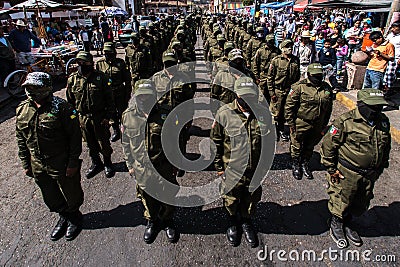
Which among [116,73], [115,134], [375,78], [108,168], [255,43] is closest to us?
[108,168]

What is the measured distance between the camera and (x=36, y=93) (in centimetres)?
296

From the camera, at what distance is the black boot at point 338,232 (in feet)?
10.8

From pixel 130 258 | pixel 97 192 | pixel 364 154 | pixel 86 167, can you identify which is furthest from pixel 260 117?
pixel 86 167

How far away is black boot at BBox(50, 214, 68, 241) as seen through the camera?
11.4 feet

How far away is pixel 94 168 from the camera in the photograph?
4.91 meters

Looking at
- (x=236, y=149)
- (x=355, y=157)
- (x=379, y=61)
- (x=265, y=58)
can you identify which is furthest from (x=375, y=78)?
(x=236, y=149)

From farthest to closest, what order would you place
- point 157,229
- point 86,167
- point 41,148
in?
point 86,167
point 157,229
point 41,148

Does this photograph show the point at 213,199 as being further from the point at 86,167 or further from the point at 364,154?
the point at 86,167

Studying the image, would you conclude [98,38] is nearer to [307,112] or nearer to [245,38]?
[245,38]

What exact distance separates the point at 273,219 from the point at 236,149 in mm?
1425

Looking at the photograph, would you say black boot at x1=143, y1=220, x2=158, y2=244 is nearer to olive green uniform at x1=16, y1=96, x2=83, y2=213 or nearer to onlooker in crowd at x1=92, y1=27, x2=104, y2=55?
olive green uniform at x1=16, y1=96, x2=83, y2=213

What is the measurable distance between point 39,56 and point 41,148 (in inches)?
339

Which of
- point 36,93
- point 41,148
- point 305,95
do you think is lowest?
point 41,148

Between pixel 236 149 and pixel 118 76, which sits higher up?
pixel 118 76
